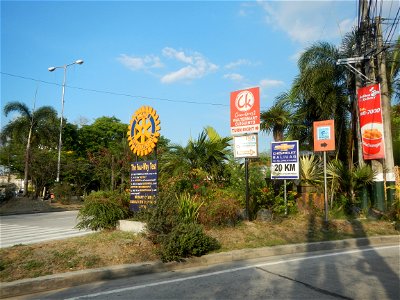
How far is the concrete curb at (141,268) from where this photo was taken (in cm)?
589

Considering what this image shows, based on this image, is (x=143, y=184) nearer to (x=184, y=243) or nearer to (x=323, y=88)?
(x=184, y=243)

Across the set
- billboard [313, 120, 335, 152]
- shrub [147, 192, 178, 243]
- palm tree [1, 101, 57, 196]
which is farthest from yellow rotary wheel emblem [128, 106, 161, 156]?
palm tree [1, 101, 57, 196]

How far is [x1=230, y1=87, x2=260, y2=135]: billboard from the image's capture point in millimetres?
11445

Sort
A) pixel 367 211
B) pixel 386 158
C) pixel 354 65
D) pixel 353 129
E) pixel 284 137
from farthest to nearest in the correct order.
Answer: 1. pixel 284 137
2. pixel 353 129
3. pixel 354 65
4. pixel 386 158
5. pixel 367 211

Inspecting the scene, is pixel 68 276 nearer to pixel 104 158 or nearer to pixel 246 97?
pixel 246 97

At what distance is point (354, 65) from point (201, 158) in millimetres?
8000

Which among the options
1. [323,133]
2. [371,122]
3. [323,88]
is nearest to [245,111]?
[323,133]

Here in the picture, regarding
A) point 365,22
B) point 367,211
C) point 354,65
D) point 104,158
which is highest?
point 365,22

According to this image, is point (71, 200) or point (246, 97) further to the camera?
point (71, 200)

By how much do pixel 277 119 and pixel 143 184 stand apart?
9.50 meters

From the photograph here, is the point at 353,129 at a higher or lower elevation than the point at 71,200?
higher

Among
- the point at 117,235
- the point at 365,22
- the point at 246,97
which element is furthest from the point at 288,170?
the point at 365,22

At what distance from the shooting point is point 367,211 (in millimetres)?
13641

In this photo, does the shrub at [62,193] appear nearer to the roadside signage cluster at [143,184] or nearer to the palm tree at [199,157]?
the palm tree at [199,157]
